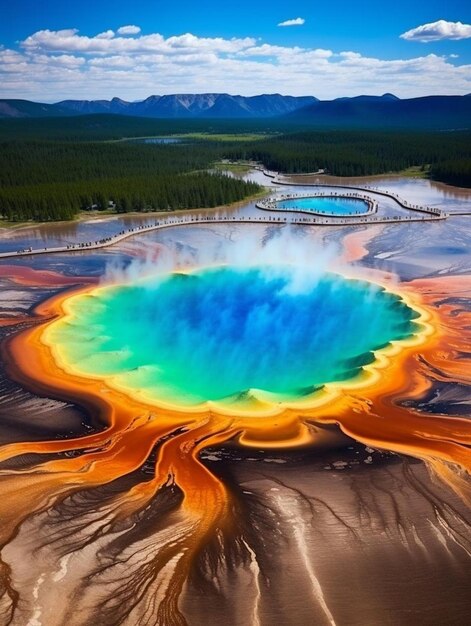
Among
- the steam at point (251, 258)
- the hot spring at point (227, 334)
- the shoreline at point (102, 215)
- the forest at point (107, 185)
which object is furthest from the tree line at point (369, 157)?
the hot spring at point (227, 334)

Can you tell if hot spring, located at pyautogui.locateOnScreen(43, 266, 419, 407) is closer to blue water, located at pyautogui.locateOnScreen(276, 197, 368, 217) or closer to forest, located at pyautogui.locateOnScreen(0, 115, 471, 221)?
blue water, located at pyautogui.locateOnScreen(276, 197, 368, 217)

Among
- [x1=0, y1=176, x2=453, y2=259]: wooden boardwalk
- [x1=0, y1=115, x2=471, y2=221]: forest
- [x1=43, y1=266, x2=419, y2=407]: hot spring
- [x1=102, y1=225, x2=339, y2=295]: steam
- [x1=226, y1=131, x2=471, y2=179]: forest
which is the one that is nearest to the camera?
[x1=43, y1=266, x2=419, y2=407]: hot spring

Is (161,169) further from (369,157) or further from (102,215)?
(369,157)

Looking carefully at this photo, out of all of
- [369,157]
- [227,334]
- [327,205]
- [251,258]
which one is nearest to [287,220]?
[327,205]

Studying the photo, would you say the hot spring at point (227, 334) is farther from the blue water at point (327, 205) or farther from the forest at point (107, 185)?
the forest at point (107, 185)

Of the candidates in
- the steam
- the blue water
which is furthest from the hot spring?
the blue water
